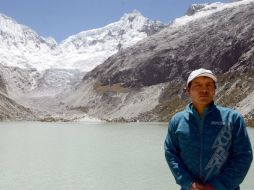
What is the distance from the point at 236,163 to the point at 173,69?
155 meters

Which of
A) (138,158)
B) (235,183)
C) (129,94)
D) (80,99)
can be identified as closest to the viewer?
(235,183)

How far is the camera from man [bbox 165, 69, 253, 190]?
250 inches

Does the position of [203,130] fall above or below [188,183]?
above

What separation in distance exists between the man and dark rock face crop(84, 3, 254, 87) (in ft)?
391

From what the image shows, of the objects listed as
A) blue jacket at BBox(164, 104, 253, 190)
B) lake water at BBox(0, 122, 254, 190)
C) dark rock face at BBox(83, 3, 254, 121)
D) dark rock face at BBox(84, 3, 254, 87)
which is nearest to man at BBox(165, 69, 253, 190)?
blue jacket at BBox(164, 104, 253, 190)

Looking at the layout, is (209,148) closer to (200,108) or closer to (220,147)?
Answer: (220,147)

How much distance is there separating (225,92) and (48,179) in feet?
315

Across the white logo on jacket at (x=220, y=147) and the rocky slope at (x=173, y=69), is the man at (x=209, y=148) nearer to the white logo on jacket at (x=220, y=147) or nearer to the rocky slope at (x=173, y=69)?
the white logo on jacket at (x=220, y=147)

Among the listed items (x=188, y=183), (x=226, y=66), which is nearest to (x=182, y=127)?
(x=188, y=183)

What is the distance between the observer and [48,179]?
2006 centimetres

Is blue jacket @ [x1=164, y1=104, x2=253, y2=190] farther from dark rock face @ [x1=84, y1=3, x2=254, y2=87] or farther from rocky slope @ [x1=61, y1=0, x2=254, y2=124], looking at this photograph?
dark rock face @ [x1=84, y1=3, x2=254, y2=87]

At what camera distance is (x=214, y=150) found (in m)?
6.44

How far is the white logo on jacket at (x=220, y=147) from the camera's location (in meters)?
6.41

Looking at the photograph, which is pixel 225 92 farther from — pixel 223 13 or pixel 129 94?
pixel 223 13
